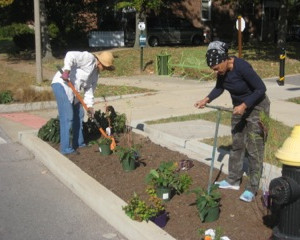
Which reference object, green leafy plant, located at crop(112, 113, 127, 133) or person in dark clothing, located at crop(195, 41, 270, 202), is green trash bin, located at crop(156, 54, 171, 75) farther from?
person in dark clothing, located at crop(195, 41, 270, 202)

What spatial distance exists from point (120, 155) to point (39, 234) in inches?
60.1

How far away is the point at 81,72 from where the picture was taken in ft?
20.9

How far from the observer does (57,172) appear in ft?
20.4

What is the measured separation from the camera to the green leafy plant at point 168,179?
4728 millimetres

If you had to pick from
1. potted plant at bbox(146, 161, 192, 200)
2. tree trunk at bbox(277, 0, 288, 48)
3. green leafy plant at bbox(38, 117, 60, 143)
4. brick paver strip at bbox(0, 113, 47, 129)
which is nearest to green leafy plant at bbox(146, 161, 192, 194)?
potted plant at bbox(146, 161, 192, 200)

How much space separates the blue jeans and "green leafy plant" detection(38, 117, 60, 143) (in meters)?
0.38

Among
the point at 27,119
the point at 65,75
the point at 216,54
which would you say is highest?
the point at 216,54

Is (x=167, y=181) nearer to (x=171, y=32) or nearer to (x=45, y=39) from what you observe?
(x=45, y=39)

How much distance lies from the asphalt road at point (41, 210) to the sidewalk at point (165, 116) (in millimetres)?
126

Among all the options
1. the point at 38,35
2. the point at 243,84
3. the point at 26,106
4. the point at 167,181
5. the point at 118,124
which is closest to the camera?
the point at 243,84

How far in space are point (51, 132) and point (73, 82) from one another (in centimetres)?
111

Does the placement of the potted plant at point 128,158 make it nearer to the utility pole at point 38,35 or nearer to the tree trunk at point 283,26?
the utility pole at point 38,35

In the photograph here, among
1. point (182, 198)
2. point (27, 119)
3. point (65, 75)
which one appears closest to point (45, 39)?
point (27, 119)

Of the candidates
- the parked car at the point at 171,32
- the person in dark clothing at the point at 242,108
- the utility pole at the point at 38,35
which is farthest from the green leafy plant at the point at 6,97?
the parked car at the point at 171,32
